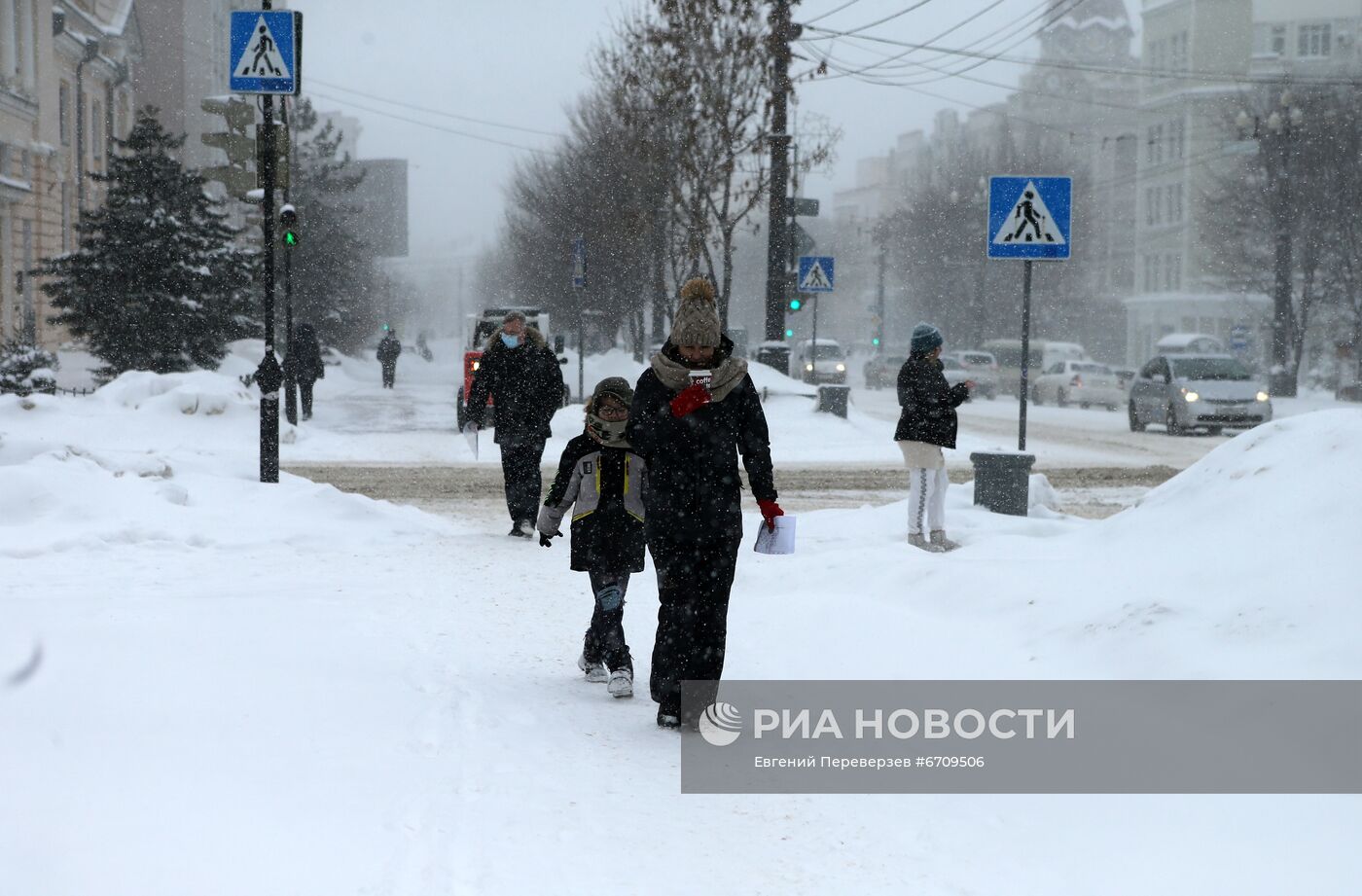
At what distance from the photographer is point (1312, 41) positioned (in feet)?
231

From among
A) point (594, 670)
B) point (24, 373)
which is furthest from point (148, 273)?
point (594, 670)

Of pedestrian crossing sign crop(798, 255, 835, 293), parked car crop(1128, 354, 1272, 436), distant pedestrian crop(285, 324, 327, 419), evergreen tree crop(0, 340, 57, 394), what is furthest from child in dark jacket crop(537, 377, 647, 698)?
parked car crop(1128, 354, 1272, 436)

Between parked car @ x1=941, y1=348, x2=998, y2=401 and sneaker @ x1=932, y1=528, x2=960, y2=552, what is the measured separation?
37.3 m

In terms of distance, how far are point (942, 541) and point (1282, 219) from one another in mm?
34268

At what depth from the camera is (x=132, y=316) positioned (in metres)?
26.2

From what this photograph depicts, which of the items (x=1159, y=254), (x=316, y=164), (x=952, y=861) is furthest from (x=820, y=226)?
(x=952, y=861)

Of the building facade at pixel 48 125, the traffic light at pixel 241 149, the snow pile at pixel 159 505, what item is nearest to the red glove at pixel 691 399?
the snow pile at pixel 159 505

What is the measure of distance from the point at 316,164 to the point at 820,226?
263 feet

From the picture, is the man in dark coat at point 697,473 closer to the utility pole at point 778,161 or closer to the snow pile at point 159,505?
the snow pile at point 159,505

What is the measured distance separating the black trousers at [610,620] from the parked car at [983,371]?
41.9 metres

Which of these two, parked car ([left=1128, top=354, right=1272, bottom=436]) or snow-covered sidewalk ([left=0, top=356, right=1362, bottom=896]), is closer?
snow-covered sidewalk ([left=0, top=356, right=1362, bottom=896])

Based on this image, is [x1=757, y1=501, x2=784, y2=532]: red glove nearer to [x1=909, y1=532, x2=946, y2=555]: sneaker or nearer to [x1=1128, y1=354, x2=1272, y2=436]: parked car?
[x1=909, y1=532, x2=946, y2=555]: sneaker

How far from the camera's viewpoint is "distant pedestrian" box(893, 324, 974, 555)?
421 inches

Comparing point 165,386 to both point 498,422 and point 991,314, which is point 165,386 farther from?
point 991,314
